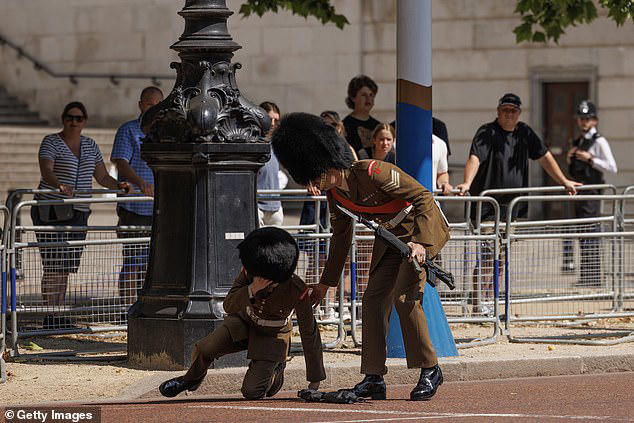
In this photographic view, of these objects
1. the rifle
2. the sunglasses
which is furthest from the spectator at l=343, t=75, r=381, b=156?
the rifle

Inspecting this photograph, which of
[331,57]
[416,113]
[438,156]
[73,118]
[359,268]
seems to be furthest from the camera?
[331,57]

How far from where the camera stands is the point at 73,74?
29500 mm

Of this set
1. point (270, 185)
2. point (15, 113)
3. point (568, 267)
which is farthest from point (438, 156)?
point (15, 113)

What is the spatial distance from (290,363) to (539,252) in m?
3.04

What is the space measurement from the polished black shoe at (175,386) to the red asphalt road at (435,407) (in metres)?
0.09

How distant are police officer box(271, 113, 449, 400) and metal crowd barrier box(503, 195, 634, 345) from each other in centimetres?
274

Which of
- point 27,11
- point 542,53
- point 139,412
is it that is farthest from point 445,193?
point 27,11

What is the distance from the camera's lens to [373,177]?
8109 mm

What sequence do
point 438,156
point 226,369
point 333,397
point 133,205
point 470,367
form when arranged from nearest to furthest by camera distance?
1. point 333,397
2. point 226,369
3. point 470,367
4. point 133,205
5. point 438,156

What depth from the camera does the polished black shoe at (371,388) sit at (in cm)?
834

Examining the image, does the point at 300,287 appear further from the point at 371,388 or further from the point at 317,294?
the point at 371,388

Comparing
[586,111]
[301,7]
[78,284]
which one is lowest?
[78,284]

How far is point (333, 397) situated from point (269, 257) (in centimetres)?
93

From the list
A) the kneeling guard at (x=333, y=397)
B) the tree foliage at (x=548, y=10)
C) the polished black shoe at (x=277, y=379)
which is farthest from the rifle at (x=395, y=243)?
the tree foliage at (x=548, y=10)
